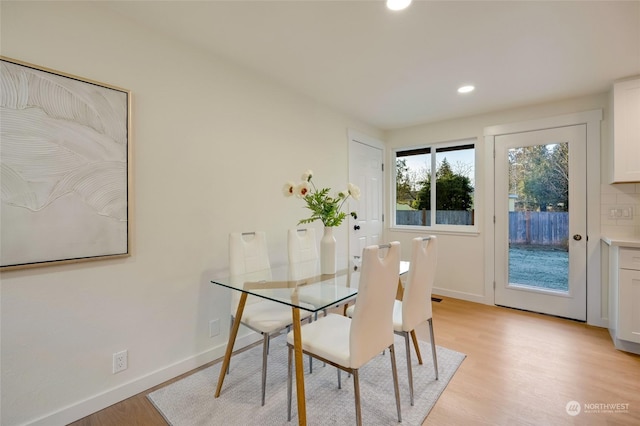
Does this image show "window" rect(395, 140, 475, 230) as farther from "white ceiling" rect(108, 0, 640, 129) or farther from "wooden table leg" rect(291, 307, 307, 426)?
"wooden table leg" rect(291, 307, 307, 426)

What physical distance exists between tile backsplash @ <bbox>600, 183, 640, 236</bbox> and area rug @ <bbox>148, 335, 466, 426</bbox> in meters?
2.12

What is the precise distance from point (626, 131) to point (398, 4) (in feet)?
8.16

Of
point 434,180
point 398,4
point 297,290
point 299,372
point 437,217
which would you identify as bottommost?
point 299,372

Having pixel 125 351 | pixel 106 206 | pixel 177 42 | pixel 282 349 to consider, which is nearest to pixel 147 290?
pixel 125 351

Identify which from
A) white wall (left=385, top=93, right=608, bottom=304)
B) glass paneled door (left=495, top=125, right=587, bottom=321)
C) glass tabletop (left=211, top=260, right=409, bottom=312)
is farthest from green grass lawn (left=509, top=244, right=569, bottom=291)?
glass tabletop (left=211, top=260, right=409, bottom=312)

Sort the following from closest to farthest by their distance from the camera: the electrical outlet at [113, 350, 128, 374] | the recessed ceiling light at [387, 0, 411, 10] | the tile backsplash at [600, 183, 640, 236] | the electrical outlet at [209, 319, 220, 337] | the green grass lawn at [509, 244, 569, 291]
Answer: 1. the recessed ceiling light at [387, 0, 411, 10]
2. the electrical outlet at [113, 350, 128, 374]
3. the electrical outlet at [209, 319, 220, 337]
4. the tile backsplash at [600, 183, 640, 236]
5. the green grass lawn at [509, 244, 569, 291]

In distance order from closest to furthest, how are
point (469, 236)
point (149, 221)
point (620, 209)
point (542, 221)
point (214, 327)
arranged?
1. point (149, 221)
2. point (214, 327)
3. point (620, 209)
4. point (542, 221)
5. point (469, 236)

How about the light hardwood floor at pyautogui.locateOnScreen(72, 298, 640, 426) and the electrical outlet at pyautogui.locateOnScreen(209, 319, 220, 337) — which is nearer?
the light hardwood floor at pyautogui.locateOnScreen(72, 298, 640, 426)

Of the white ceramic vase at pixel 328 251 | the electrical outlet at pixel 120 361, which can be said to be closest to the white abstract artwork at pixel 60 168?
the electrical outlet at pixel 120 361

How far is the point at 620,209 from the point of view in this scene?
2.85 meters

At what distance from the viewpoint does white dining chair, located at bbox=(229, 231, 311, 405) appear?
6.09 feet

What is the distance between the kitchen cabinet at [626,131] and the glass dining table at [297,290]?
2218mm

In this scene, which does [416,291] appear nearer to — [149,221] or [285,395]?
[285,395]

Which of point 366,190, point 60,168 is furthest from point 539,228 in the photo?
point 60,168
